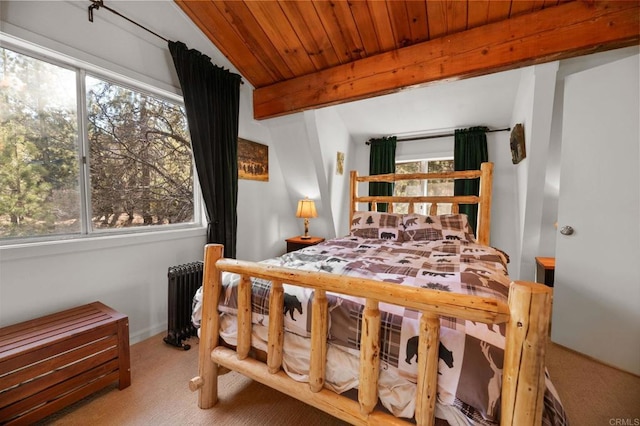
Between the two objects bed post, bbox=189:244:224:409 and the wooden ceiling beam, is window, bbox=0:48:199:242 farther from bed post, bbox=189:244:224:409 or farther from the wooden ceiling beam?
the wooden ceiling beam

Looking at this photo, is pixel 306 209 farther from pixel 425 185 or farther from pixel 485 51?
pixel 485 51

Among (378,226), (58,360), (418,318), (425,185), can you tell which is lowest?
(58,360)

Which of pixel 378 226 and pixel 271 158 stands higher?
pixel 271 158

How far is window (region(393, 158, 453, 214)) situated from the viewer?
3.61m

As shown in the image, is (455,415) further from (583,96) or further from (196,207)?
(196,207)

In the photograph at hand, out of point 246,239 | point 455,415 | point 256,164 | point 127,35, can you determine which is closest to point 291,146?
point 256,164

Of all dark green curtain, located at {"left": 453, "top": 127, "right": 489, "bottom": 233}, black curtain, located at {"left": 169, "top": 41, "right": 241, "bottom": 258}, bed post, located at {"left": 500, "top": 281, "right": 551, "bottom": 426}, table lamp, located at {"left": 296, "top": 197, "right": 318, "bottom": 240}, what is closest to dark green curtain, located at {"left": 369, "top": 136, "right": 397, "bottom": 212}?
dark green curtain, located at {"left": 453, "top": 127, "right": 489, "bottom": 233}

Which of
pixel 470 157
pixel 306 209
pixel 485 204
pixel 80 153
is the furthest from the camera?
pixel 306 209

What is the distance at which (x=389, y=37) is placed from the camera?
213 centimetres

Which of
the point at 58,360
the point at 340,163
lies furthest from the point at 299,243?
the point at 58,360

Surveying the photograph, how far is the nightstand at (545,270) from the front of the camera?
2387 mm

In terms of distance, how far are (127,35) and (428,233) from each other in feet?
9.60

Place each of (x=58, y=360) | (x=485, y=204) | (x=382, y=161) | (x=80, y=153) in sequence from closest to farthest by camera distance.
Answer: (x=58, y=360)
(x=80, y=153)
(x=485, y=204)
(x=382, y=161)

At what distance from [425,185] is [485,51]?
1962mm
